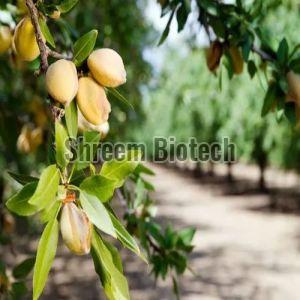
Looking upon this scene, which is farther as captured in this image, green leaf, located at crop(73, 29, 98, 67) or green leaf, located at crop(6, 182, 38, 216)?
green leaf, located at crop(73, 29, 98, 67)

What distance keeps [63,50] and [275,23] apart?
18.2 feet

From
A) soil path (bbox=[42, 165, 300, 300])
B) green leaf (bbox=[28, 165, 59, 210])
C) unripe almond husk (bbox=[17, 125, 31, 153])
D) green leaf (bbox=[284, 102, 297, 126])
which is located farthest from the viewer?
soil path (bbox=[42, 165, 300, 300])

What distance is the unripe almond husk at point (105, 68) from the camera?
2.11 feet

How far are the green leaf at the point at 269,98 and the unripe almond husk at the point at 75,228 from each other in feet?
2.08

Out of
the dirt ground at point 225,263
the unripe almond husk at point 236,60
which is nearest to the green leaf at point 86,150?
the unripe almond husk at point 236,60

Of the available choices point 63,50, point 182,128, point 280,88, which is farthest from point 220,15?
point 182,128

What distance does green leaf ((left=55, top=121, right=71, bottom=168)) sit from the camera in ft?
1.84

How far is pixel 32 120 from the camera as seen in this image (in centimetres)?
204

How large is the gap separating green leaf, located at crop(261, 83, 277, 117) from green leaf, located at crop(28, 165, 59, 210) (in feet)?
2.14

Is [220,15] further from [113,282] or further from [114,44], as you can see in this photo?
[114,44]

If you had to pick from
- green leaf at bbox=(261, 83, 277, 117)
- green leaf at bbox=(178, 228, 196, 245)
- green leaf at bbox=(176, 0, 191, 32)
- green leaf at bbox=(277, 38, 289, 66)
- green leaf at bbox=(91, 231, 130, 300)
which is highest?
green leaf at bbox=(176, 0, 191, 32)

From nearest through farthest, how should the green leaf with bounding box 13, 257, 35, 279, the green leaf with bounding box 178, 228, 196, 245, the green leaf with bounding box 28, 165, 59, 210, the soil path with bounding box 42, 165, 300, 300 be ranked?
the green leaf with bounding box 28, 165, 59, 210
the green leaf with bounding box 13, 257, 35, 279
the green leaf with bounding box 178, 228, 196, 245
the soil path with bounding box 42, 165, 300, 300

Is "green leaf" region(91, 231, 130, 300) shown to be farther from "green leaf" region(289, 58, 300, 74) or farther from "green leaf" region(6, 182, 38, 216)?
"green leaf" region(289, 58, 300, 74)

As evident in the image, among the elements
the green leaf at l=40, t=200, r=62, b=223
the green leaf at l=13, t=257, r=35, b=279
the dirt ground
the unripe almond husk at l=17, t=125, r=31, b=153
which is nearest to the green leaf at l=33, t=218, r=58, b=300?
the green leaf at l=40, t=200, r=62, b=223
